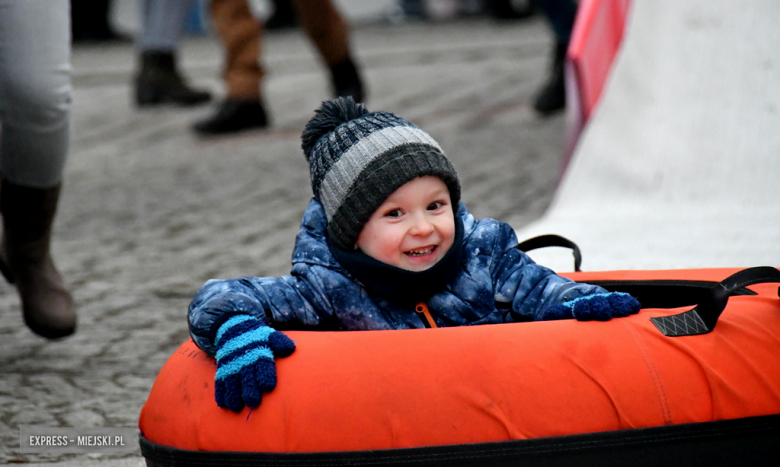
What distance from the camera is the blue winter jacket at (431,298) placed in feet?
6.41

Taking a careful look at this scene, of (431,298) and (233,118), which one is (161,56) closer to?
(233,118)

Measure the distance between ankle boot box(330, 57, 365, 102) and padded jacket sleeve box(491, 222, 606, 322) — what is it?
13.4 ft

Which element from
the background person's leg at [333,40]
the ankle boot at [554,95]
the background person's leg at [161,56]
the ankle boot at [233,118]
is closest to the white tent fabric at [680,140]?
the ankle boot at [554,95]

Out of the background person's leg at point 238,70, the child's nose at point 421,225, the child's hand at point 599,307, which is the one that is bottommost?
the background person's leg at point 238,70

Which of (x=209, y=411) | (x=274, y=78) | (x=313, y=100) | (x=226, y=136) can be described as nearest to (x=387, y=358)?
(x=209, y=411)

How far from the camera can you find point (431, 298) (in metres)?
2.04

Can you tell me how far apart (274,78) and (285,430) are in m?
7.49

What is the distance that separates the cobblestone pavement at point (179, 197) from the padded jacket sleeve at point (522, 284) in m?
0.92

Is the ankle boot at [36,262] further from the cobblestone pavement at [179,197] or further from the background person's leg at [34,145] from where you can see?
the cobblestone pavement at [179,197]

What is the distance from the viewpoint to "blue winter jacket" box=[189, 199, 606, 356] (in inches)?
77.0

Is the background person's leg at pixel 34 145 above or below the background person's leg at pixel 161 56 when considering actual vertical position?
above

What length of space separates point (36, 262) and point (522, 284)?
1.53 meters

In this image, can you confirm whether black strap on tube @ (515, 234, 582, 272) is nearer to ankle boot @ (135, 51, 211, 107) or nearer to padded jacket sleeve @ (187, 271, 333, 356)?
padded jacket sleeve @ (187, 271, 333, 356)

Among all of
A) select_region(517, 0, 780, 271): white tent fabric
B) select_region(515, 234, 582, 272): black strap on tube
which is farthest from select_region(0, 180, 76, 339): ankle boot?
select_region(517, 0, 780, 271): white tent fabric
